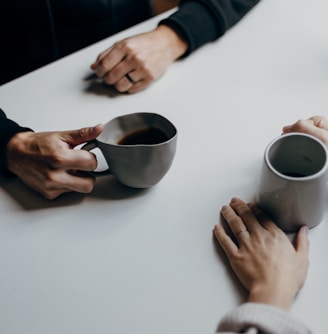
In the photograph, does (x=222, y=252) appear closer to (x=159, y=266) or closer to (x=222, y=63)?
(x=159, y=266)

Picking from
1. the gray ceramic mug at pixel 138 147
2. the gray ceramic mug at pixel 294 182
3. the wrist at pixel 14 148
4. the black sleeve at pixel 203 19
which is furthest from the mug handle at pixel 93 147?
the black sleeve at pixel 203 19

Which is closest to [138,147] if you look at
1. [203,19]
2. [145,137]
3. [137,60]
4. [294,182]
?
[145,137]

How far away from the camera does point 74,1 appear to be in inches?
42.7

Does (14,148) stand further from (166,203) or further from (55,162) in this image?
(166,203)

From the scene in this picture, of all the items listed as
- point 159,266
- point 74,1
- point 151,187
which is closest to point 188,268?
point 159,266

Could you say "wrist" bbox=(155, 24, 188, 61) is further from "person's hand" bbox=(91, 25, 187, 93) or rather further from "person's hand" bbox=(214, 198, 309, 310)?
"person's hand" bbox=(214, 198, 309, 310)

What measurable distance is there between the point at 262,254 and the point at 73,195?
0.30 m

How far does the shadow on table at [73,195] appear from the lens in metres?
0.70

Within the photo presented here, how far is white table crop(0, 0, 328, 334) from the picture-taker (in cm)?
56

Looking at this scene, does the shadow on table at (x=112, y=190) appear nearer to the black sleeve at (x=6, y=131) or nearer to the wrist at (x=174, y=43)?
the black sleeve at (x=6, y=131)

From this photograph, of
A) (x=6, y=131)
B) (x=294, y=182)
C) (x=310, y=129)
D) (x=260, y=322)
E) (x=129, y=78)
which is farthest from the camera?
(x=129, y=78)

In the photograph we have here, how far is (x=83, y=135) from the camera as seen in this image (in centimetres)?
69

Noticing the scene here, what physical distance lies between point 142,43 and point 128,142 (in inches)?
12.0

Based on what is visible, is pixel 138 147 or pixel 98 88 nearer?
pixel 138 147
